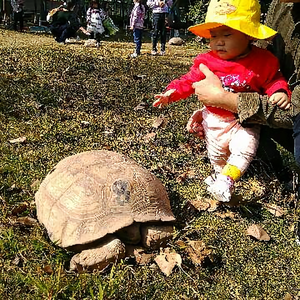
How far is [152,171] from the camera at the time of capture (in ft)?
12.2

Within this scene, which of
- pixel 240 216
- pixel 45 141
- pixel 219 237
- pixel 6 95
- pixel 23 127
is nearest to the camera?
pixel 219 237

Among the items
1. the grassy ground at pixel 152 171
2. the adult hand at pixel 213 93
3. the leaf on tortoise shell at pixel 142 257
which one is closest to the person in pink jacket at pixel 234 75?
Result: the adult hand at pixel 213 93

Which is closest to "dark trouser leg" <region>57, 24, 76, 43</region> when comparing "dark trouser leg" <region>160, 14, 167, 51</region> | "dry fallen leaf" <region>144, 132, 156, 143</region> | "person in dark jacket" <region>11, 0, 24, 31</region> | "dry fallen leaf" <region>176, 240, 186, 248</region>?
"dark trouser leg" <region>160, 14, 167, 51</region>

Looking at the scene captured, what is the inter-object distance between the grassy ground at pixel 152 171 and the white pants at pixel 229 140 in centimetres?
32

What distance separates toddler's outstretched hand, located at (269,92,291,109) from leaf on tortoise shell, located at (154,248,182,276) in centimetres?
117

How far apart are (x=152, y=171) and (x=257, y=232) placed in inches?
44.2

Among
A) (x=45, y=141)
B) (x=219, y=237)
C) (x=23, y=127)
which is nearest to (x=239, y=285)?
(x=219, y=237)

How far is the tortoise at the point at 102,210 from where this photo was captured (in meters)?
2.51

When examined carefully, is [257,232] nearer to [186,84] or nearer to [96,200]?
[96,200]

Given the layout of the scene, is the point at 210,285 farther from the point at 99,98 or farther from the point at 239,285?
the point at 99,98

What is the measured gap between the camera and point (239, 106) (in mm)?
2959

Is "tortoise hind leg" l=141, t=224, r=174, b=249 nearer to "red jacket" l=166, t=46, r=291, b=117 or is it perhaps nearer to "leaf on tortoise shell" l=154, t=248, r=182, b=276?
"leaf on tortoise shell" l=154, t=248, r=182, b=276

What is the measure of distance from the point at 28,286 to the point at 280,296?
136 centimetres

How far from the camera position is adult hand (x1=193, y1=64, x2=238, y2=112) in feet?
9.91
